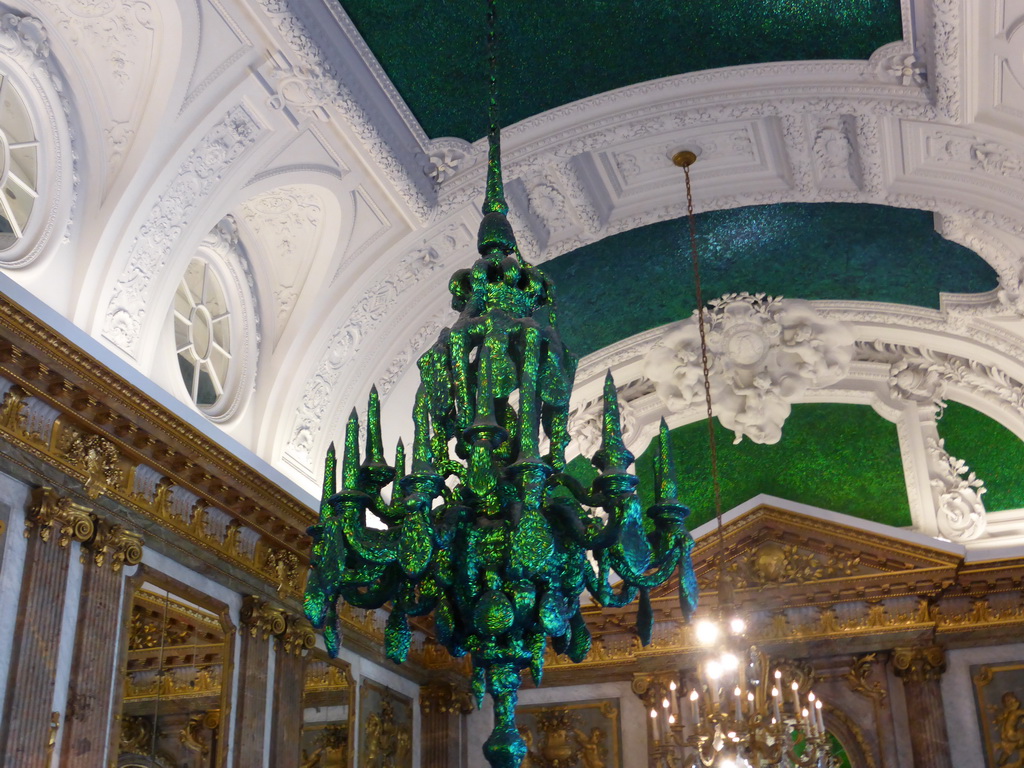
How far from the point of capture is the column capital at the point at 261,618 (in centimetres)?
956

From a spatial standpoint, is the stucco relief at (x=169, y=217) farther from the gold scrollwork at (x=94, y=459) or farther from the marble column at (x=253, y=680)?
the marble column at (x=253, y=680)

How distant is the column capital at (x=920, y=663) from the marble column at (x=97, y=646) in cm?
836

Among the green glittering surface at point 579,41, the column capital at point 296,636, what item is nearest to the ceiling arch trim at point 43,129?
the green glittering surface at point 579,41

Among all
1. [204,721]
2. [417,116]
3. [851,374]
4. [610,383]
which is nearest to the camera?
[610,383]

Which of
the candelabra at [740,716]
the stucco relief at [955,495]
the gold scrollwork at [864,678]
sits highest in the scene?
the stucco relief at [955,495]

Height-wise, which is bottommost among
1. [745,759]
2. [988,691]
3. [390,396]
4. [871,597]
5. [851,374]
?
[745,759]

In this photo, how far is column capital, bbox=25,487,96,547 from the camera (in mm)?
7266

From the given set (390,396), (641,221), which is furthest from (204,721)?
(641,221)

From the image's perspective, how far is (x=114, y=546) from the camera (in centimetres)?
794

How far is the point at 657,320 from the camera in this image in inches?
506

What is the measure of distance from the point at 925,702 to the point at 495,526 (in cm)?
971

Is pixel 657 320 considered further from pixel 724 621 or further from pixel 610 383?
pixel 610 383

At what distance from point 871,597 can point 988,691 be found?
1513mm

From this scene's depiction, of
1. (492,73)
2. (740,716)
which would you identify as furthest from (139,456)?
(740,716)
